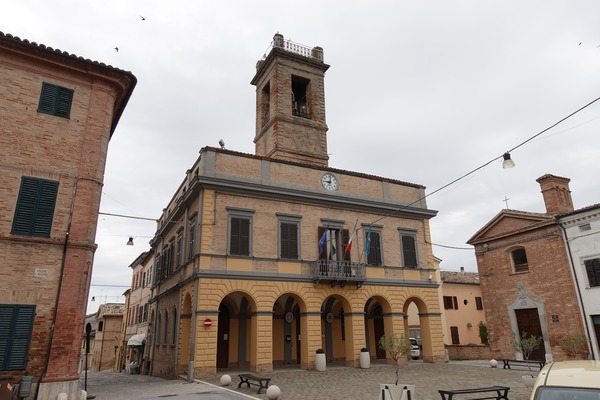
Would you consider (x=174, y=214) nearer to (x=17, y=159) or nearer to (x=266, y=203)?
(x=266, y=203)

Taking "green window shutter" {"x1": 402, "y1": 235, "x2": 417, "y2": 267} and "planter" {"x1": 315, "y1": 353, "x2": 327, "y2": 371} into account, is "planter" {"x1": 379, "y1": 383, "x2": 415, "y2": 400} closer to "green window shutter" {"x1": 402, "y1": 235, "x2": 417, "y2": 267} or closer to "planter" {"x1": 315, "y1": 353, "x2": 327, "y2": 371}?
"planter" {"x1": 315, "y1": 353, "x2": 327, "y2": 371}

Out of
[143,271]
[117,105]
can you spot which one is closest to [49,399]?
[117,105]

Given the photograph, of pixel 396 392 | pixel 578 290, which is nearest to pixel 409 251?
pixel 578 290

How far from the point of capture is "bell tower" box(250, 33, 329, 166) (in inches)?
1065

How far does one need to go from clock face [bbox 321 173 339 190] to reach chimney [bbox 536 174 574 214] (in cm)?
1341

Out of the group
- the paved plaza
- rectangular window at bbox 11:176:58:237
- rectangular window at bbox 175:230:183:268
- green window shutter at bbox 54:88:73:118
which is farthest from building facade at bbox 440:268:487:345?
green window shutter at bbox 54:88:73:118

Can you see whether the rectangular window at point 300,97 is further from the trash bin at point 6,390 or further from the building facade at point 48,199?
the trash bin at point 6,390

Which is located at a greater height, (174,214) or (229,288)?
(174,214)

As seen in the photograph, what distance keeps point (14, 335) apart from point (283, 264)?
11226 millimetres

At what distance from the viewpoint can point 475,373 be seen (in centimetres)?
1788

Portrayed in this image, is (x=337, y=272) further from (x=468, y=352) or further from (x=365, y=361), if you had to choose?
(x=468, y=352)

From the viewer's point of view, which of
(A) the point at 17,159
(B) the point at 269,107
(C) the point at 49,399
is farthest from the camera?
(B) the point at 269,107

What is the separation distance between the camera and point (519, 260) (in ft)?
84.9

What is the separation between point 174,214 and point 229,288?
785 cm
